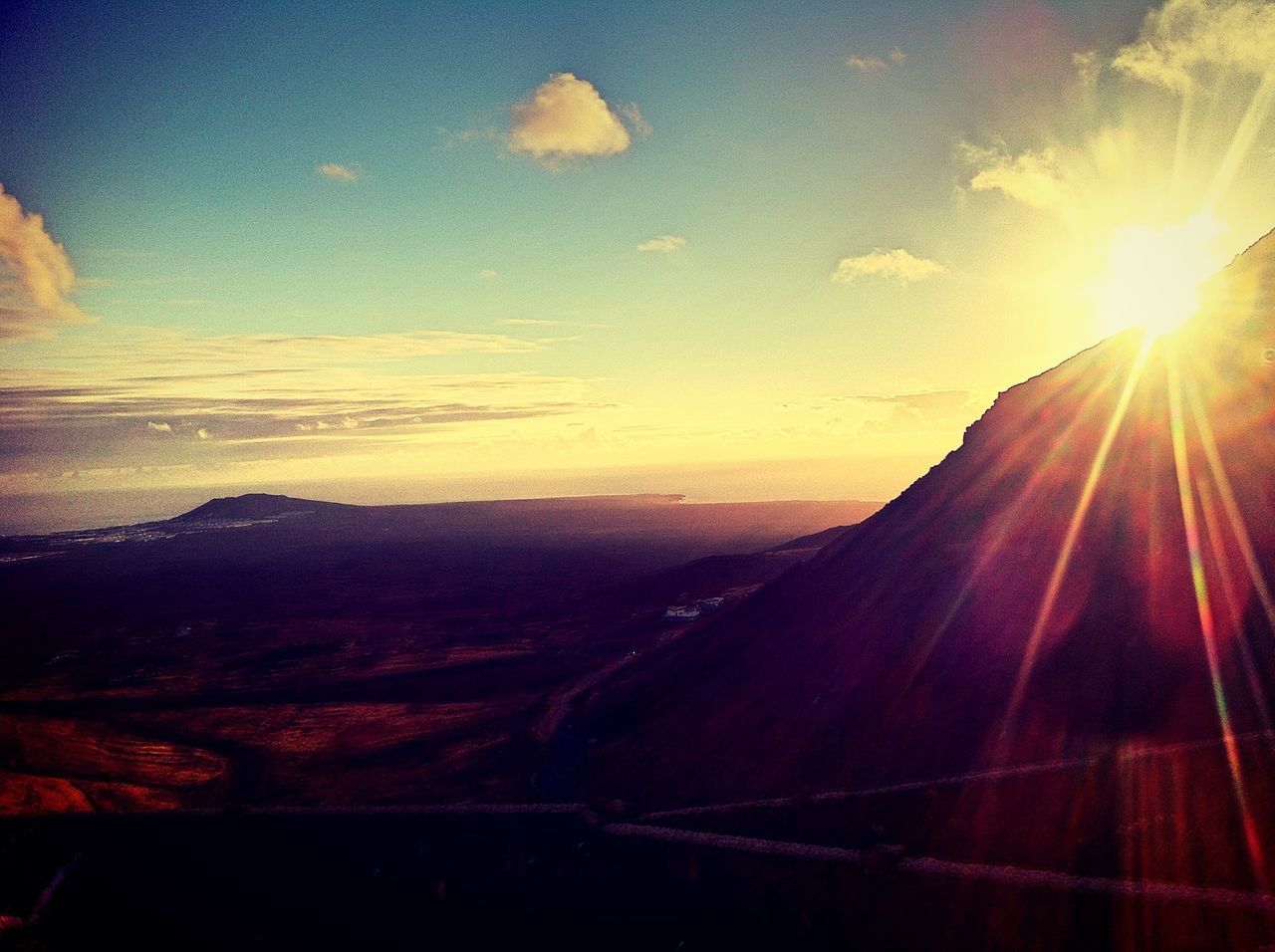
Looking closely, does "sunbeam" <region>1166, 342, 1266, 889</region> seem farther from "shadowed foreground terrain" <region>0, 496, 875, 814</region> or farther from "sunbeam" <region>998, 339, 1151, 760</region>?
"shadowed foreground terrain" <region>0, 496, 875, 814</region>

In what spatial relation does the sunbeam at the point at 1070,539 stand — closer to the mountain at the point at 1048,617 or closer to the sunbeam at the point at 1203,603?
the mountain at the point at 1048,617

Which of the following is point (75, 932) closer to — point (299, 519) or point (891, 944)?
point (891, 944)

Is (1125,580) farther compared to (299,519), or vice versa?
(299,519)

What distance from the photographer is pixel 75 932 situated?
17562mm

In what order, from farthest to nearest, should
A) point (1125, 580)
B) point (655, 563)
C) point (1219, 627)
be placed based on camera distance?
point (655, 563)
point (1125, 580)
point (1219, 627)

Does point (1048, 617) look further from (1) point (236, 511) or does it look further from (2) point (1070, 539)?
(1) point (236, 511)

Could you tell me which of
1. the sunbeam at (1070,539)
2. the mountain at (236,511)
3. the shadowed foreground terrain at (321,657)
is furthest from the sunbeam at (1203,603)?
the mountain at (236,511)

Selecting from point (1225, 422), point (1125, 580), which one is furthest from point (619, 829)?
point (1225, 422)

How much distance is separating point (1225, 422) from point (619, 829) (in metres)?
20.3

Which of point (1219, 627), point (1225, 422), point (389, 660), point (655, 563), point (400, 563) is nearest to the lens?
point (1219, 627)

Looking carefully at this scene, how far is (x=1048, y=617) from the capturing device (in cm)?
2036

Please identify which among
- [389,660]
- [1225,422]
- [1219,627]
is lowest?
[389,660]

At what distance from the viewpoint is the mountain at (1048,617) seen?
17.0 meters

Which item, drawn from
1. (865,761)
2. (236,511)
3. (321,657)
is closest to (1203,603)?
(865,761)
